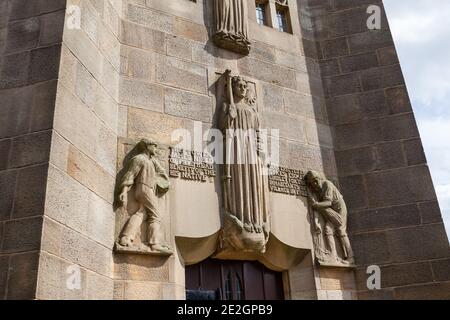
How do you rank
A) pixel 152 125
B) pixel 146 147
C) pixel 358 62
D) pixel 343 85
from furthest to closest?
pixel 358 62 < pixel 343 85 < pixel 152 125 < pixel 146 147

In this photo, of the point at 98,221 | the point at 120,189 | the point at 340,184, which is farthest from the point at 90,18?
the point at 340,184

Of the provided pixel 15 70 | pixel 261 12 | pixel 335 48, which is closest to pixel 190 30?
pixel 261 12

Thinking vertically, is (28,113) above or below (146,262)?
above

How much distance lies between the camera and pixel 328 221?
7.78 m

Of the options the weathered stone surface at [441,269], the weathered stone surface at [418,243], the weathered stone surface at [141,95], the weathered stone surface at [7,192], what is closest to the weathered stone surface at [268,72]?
the weathered stone surface at [141,95]

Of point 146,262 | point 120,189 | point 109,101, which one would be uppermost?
point 109,101

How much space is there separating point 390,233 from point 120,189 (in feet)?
14.0

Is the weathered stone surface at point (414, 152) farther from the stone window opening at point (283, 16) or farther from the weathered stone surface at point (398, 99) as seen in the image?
the stone window opening at point (283, 16)

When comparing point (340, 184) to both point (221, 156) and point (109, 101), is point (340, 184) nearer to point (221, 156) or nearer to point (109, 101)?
point (221, 156)

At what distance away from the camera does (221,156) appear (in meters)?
7.44

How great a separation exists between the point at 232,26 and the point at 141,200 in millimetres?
3651

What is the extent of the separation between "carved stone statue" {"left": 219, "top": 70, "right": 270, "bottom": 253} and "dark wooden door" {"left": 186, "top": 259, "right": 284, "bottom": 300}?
443 millimetres

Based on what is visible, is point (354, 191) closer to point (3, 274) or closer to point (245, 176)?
point (245, 176)
